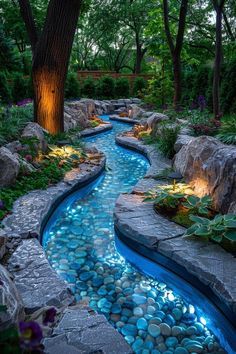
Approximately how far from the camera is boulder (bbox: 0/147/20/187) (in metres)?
4.99

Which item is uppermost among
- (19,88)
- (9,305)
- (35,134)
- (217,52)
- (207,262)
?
(217,52)

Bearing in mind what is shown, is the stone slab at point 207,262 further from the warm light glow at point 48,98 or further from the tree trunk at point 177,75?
the tree trunk at point 177,75

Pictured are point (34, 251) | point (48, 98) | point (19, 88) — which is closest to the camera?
point (34, 251)

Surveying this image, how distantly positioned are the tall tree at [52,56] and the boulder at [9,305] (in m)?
5.71

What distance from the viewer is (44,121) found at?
25.7 feet

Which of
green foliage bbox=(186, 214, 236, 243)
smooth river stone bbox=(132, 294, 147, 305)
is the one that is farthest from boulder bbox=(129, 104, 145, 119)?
smooth river stone bbox=(132, 294, 147, 305)

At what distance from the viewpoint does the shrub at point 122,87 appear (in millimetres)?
18562

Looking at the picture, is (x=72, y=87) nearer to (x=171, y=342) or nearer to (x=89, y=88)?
(x=89, y=88)

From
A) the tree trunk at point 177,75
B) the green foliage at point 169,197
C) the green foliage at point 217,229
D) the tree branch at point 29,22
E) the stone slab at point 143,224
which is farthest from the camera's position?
the tree trunk at point 177,75

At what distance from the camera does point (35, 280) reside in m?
3.05

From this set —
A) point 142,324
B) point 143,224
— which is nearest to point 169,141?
point 143,224

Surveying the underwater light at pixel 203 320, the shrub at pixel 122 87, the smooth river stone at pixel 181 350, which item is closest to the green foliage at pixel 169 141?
the underwater light at pixel 203 320

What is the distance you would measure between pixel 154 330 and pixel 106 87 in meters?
16.2

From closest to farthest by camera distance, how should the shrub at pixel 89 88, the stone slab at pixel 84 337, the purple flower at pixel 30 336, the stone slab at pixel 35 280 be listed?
1. the purple flower at pixel 30 336
2. the stone slab at pixel 84 337
3. the stone slab at pixel 35 280
4. the shrub at pixel 89 88
